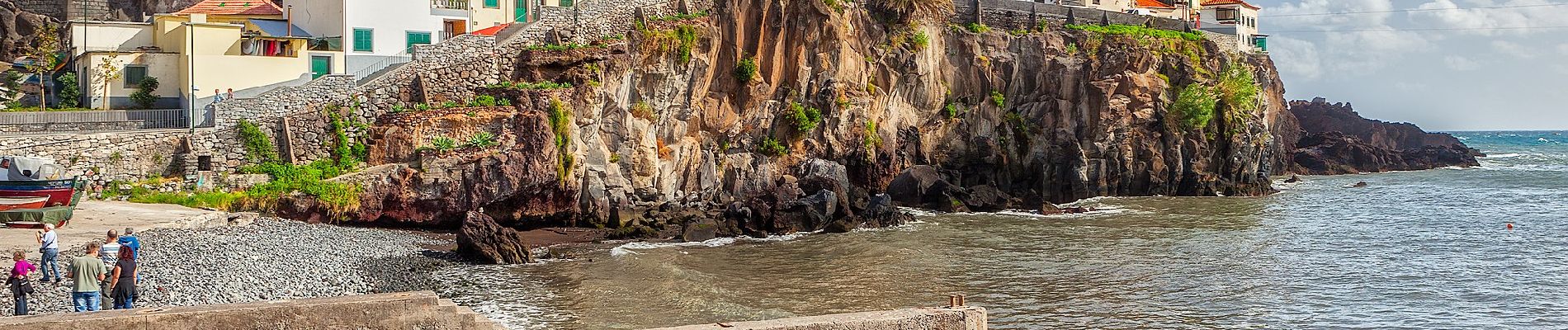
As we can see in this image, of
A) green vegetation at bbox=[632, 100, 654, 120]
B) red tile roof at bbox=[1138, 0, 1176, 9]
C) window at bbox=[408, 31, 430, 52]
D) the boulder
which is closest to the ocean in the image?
the boulder

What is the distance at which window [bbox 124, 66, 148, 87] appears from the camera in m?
35.8

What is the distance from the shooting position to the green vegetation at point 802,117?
4519cm

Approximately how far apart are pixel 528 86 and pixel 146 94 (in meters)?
10.3

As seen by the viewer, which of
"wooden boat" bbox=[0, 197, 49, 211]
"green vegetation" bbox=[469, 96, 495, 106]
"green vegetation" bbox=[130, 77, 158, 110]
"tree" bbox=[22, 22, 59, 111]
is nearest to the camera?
"wooden boat" bbox=[0, 197, 49, 211]

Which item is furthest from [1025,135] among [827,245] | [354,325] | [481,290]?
[354,325]

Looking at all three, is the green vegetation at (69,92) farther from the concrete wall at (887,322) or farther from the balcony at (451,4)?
the concrete wall at (887,322)

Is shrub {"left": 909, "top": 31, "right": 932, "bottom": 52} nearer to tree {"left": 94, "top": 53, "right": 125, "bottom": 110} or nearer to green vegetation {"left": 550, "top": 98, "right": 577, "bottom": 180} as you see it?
green vegetation {"left": 550, "top": 98, "right": 577, "bottom": 180}

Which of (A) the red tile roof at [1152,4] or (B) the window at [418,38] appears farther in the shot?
(A) the red tile roof at [1152,4]

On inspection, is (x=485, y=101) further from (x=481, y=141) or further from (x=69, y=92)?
(x=69, y=92)

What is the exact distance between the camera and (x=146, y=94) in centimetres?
3550

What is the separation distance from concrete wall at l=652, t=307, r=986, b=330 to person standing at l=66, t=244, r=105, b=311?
7697 mm

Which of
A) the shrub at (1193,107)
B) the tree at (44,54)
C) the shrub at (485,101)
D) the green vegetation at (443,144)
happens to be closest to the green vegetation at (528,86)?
the shrub at (485,101)

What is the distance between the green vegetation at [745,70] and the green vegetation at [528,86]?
25.2 feet

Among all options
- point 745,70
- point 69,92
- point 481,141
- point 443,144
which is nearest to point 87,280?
point 443,144
